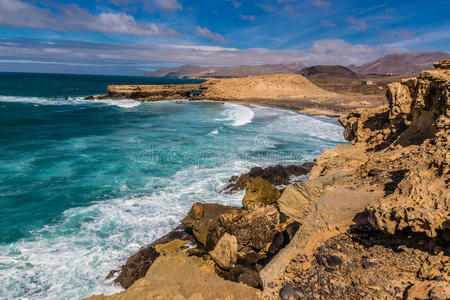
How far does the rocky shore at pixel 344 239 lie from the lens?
4.05 m

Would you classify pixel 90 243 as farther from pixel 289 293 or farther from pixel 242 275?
pixel 289 293

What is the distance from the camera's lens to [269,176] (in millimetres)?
13688

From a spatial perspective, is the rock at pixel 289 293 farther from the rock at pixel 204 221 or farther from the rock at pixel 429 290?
the rock at pixel 204 221

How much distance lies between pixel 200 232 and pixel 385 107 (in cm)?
964

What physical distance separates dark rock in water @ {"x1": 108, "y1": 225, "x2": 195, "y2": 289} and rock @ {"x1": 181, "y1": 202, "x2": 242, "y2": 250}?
0.52 metres

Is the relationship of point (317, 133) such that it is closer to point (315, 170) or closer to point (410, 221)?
point (315, 170)

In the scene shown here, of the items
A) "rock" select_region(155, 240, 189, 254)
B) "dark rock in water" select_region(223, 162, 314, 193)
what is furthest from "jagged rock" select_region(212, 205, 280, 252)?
"dark rock in water" select_region(223, 162, 314, 193)

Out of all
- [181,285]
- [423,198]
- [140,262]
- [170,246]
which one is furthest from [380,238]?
[140,262]

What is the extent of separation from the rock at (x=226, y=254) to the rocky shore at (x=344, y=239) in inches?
1.0

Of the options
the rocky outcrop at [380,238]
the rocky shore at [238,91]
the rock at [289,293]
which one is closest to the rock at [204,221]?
the rocky outcrop at [380,238]

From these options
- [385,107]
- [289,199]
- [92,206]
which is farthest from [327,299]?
[92,206]

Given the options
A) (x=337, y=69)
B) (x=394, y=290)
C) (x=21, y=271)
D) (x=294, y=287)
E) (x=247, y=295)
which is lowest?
(x=21, y=271)

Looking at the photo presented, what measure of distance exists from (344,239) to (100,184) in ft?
43.4

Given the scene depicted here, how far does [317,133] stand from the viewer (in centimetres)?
2691
